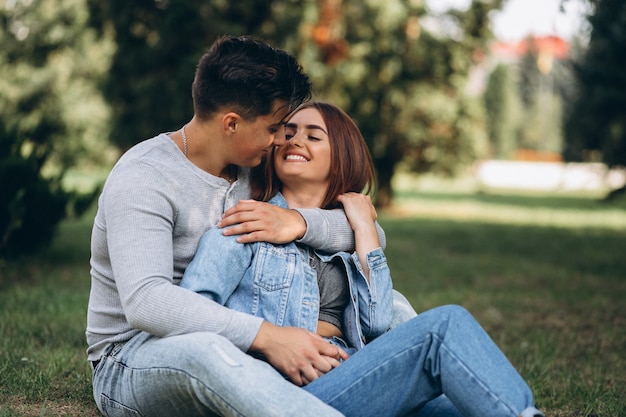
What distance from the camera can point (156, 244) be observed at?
2635mm

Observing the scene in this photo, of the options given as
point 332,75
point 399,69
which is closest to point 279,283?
point 332,75

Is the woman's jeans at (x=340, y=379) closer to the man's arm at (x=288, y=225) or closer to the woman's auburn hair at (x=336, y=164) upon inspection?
the man's arm at (x=288, y=225)

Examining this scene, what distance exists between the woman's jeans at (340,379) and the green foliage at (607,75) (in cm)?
744

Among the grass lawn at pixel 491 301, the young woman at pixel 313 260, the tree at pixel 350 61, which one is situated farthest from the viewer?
the tree at pixel 350 61

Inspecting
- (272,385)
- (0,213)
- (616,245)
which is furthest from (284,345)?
(616,245)

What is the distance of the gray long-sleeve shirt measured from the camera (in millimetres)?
2592

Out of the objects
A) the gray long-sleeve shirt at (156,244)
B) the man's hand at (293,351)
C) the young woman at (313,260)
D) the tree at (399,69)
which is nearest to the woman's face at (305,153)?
the young woman at (313,260)

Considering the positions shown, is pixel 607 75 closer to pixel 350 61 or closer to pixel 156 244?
pixel 350 61

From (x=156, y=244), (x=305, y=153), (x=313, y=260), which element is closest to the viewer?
(x=156, y=244)

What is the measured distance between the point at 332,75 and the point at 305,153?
37.8 feet

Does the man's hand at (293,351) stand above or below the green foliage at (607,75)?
below

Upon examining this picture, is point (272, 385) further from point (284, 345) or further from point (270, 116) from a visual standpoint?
point (270, 116)

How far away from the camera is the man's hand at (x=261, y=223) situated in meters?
2.89

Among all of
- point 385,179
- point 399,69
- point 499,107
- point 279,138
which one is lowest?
point 385,179
